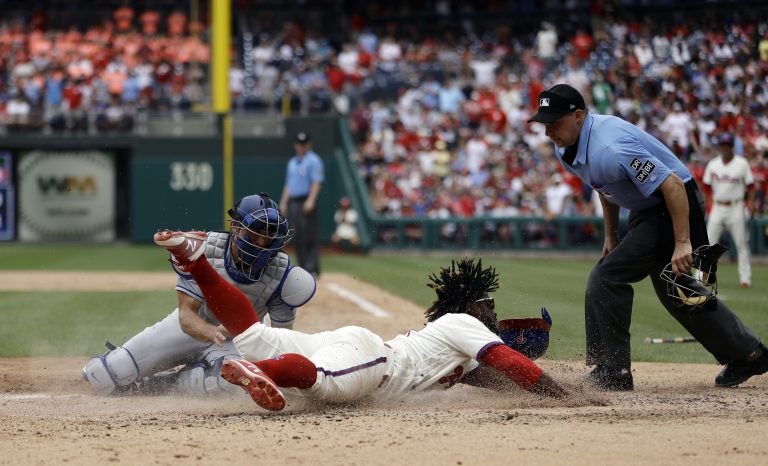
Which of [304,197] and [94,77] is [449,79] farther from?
[304,197]

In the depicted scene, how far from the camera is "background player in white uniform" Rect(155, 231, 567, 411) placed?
5.32 meters

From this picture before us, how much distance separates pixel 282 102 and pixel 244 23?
5.82m

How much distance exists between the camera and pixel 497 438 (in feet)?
15.8

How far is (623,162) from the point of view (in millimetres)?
6066

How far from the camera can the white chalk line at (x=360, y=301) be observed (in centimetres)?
1120

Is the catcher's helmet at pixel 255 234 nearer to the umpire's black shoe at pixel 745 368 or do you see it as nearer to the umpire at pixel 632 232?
the umpire at pixel 632 232

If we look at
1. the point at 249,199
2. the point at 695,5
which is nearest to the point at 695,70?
the point at 695,5

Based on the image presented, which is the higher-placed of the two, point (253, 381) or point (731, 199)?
point (731, 199)

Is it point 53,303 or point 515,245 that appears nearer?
point 53,303

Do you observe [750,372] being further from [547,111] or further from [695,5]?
[695,5]

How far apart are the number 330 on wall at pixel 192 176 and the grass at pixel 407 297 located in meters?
4.76

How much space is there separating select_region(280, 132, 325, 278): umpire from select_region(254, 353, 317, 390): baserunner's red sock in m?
9.22

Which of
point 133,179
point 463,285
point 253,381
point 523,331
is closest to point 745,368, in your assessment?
point 523,331

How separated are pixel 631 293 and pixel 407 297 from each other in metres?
6.83
